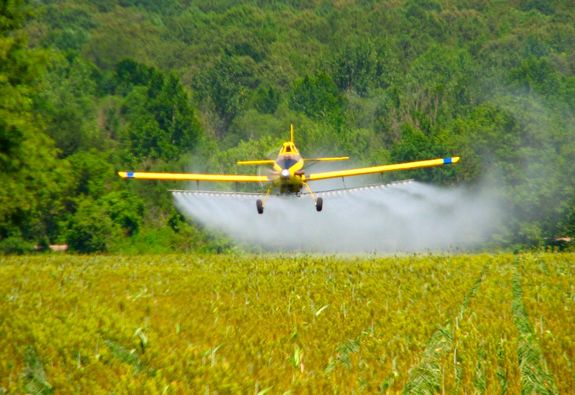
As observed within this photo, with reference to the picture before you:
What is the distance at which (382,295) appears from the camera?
63.4 ft

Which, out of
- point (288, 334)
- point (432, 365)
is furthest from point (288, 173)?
point (432, 365)

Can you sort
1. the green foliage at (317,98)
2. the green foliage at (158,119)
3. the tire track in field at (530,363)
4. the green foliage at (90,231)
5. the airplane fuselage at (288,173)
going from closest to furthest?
the tire track in field at (530,363) < the airplane fuselage at (288,173) < the green foliage at (90,231) < the green foliage at (158,119) < the green foliage at (317,98)

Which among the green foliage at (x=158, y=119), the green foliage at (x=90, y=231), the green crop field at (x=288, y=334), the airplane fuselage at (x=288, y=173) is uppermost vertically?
the green crop field at (x=288, y=334)

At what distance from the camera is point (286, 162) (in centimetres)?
4306

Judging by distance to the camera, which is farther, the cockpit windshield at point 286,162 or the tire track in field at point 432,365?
the cockpit windshield at point 286,162

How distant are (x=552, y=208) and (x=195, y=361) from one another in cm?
6551

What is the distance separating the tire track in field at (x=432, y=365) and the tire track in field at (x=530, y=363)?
3.10 ft

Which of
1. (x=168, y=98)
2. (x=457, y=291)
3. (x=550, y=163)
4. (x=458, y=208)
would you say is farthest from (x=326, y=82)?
(x=457, y=291)

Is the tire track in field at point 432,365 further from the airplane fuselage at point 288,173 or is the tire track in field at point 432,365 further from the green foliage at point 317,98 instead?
the green foliage at point 317,98

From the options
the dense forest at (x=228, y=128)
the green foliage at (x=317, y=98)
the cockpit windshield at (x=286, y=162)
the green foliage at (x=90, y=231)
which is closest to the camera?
the cockpit windshield at (x=286, y=162)

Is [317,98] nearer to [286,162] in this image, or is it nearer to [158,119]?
[158,119]

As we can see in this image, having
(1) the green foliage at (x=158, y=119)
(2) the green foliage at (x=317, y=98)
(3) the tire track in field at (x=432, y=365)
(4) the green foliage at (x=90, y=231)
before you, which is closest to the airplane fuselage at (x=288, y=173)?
(3) the tire track in field at (x=432, y=365)

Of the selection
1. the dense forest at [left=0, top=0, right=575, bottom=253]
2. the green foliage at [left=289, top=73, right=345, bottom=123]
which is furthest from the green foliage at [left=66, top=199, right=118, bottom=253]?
the green foliage at [left=289, top=73, right=345, bottom=123]

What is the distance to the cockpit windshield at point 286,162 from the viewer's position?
42.9 metres
